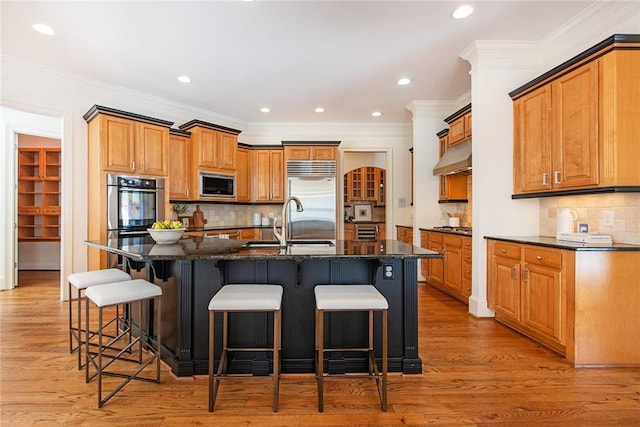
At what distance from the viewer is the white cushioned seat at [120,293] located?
1886mm

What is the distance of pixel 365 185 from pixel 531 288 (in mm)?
5969

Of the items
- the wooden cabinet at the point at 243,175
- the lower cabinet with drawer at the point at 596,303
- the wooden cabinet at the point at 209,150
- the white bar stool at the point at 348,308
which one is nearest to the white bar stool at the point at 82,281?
the white bar stool at the point at 348,308

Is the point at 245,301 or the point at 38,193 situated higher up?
the point at 38,193

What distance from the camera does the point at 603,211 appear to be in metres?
2.69

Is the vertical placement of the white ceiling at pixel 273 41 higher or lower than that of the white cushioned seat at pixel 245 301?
higher

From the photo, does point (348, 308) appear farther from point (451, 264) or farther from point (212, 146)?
point (212, 146)

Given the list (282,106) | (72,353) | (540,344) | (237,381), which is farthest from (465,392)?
(282,106)

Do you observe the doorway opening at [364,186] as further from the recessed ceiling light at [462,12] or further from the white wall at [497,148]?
the recessed ceiling light at [462,12]

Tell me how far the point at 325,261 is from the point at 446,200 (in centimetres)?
317

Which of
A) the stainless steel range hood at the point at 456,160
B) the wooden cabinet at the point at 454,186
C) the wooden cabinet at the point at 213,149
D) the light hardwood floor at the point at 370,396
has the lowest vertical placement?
the light hardwood floor at the point at 370,396

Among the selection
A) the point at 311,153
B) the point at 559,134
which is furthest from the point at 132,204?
the point at 559,134

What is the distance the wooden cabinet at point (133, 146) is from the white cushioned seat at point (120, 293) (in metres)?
2.46

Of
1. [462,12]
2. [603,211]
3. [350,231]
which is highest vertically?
[462,12]

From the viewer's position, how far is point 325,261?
2279 mm
